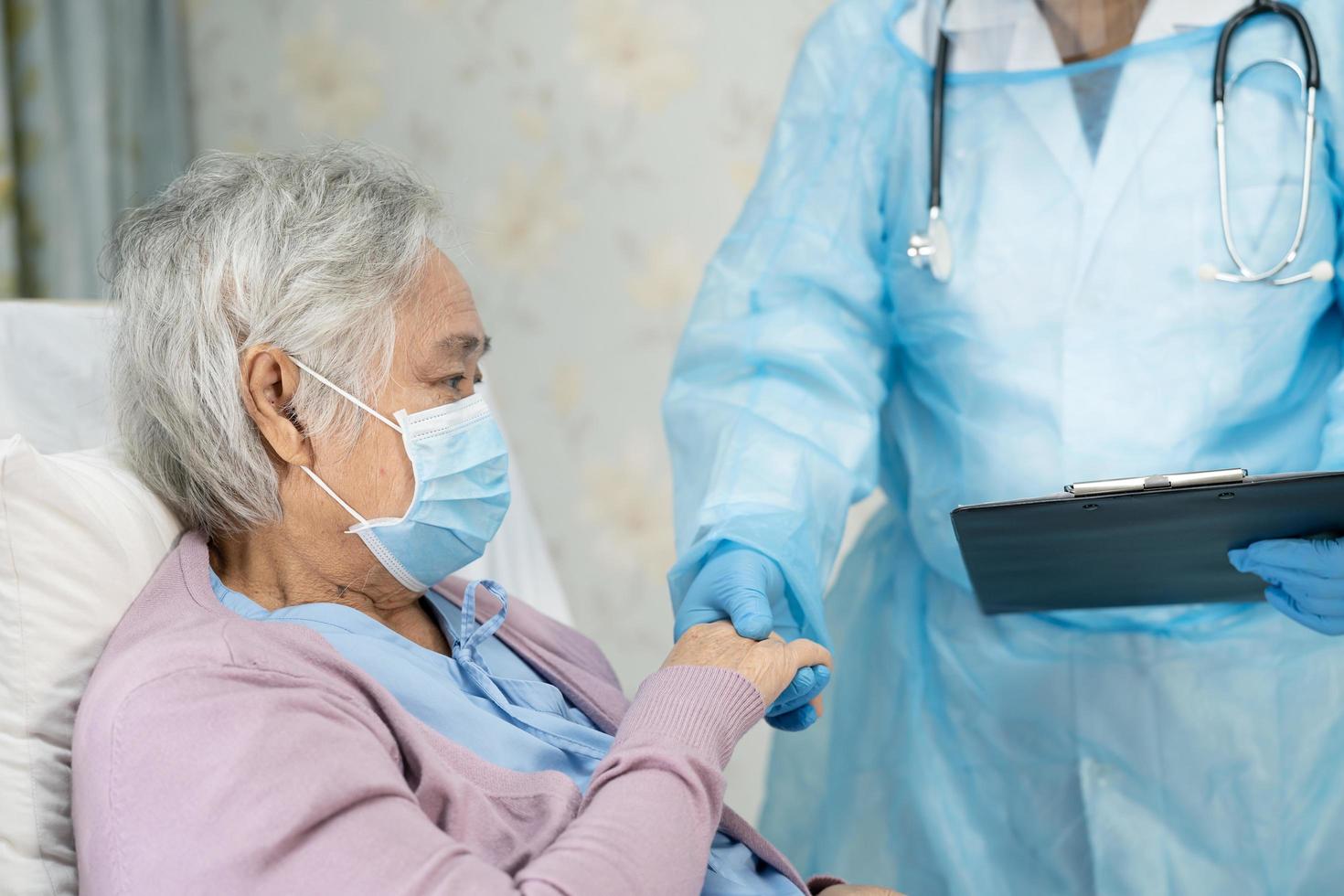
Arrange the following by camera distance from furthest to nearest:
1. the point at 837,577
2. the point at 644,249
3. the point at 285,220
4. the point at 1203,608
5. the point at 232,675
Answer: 1. the point at 644,249
2. the point at 837,577
3. the point at 1203,608
4. the point at 285,220
5. the point at 232,675

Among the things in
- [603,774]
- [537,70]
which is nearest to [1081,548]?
[603,774]

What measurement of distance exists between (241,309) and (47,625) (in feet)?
0.94

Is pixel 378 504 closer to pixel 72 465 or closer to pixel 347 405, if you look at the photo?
pixel 347 405

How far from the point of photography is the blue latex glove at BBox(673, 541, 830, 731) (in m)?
1.04

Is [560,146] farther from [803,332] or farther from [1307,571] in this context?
[1307,571]

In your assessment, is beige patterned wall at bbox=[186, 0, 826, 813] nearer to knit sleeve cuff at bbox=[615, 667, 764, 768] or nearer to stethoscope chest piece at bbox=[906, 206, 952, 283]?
stethoscope chest piece at bbox=[906, 206, 952, 283]

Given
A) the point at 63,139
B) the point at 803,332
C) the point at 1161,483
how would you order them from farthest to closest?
1. the point at 63,139
2. the point at 803,332
3. the point at 1161,483

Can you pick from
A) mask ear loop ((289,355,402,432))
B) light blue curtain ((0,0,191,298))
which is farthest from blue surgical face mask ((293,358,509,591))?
light blue curtain ((0,0,191,298))

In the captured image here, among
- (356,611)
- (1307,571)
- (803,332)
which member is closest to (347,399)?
(356,611)

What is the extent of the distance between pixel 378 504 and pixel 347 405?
0.09 m

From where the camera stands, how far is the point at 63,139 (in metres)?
2.06

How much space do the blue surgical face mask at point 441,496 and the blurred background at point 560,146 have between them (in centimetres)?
118

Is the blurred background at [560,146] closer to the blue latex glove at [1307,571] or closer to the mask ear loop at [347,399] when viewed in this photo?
the mask ear loop at [347,399]

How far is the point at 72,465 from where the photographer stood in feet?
3.38
